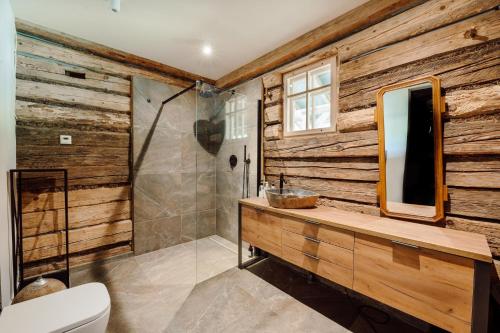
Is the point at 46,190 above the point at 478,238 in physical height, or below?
above

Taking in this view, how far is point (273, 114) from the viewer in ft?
9.35

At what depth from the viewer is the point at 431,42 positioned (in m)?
1.68

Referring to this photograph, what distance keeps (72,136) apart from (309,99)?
2.85 meters

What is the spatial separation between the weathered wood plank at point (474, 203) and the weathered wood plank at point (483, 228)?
5cm

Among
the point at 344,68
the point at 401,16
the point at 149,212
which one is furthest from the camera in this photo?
the point at 149,212

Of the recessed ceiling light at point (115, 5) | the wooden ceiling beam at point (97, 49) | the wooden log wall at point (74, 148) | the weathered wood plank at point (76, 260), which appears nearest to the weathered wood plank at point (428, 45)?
the recessed ceiling light at point (115, 5)

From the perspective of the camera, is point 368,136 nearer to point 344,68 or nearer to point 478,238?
point 344,68

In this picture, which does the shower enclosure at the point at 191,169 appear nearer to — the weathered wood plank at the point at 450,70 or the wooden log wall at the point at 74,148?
the wooden log wall at the point at 74,148

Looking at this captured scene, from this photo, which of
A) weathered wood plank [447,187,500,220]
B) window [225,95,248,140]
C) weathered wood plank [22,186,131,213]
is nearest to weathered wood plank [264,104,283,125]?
window [225,95,248,140]

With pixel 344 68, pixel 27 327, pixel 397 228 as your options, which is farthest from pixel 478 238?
pixel 27 327

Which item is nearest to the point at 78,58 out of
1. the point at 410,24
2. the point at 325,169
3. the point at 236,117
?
the point at 236,117

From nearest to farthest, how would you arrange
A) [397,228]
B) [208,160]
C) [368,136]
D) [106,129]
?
[397,228] → [368,136] → [106,129] → [208,160]

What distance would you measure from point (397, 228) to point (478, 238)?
0.44 m

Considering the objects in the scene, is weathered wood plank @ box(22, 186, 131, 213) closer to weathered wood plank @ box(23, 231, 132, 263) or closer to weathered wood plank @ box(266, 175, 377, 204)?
weathered wood plank @ box(23, 231, 132, 263)
